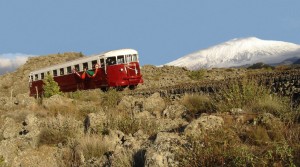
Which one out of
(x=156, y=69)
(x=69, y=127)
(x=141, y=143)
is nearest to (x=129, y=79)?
(x=69, y=127)

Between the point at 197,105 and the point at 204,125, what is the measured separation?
5778mm

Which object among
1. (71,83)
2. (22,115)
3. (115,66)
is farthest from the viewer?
(71,83)

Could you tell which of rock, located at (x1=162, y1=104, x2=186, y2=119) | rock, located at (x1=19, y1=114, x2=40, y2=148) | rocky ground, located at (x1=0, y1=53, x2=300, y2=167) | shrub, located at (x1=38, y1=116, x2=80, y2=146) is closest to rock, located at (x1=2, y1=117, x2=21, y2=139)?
rocky ground, located at (x1=0, y1=53, x2=300, y2=167)

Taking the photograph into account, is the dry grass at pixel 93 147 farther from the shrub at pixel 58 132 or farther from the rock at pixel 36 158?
the shrub at pixel 58 132

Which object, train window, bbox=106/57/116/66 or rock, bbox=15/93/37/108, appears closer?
rock, bbox=15/93/37/108

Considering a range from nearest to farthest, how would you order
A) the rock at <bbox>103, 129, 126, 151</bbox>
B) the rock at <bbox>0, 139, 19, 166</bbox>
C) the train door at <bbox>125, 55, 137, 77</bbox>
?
the rock at <bbox>103, 129, 126, 151</bbox> → the rock at <bbox>0, 139, 19, 166</bbox> → the train door at <bbox>125, 55, 137, 77</bbox>

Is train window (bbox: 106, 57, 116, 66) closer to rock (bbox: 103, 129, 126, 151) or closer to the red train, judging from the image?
the red train

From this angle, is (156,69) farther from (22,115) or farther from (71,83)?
(22,115)

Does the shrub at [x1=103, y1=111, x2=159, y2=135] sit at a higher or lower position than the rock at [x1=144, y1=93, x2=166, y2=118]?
lower

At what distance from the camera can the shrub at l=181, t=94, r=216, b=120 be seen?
1198 cm

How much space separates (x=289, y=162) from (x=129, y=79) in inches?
891

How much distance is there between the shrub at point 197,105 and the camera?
39.3ft

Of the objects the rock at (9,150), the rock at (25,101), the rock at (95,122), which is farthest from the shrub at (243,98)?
the rock at (25,101)

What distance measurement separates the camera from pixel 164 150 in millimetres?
6191
